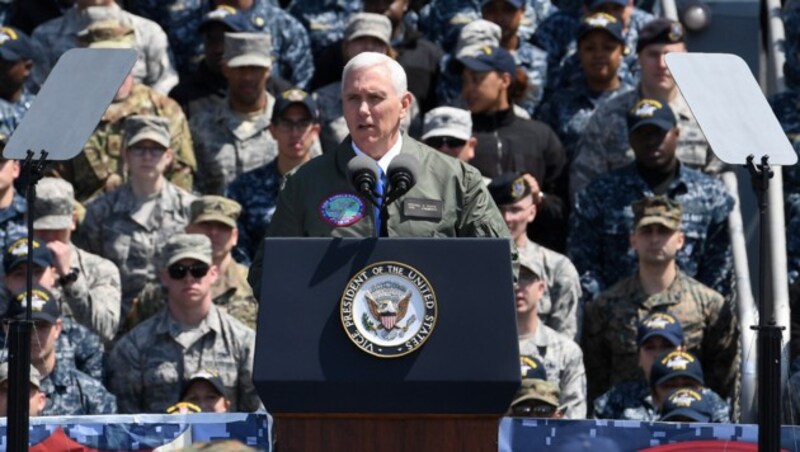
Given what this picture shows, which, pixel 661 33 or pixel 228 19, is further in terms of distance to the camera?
pixel 228 19

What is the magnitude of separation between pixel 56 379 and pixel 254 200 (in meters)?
1.88

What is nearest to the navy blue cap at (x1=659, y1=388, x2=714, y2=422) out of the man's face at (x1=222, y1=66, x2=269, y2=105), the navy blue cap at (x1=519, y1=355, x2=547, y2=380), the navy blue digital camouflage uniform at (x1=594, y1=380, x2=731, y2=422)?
the navy blue digital camouflage uniform at (x1=594, y1=380, x2=731, y2=422)

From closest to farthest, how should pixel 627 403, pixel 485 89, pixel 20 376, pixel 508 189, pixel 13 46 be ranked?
pixel 20 376
pixel 627 403
pixel 508 189
pixel 13 46
pixel 485 89

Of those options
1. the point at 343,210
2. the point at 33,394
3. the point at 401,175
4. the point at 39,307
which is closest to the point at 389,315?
the point at 401,175

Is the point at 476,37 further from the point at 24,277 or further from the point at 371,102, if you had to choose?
the point at 371,102

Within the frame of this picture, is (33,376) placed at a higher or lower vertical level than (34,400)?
higher

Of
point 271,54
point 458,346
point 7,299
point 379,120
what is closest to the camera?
point 458,346

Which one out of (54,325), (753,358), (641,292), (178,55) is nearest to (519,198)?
(641,292)

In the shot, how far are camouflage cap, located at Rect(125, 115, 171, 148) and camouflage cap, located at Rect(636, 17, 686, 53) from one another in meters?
2.62

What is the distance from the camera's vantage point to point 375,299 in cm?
557

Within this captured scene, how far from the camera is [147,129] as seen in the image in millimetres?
10516

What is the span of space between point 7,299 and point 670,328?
3066 mm

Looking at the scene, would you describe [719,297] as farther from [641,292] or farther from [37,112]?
[37,112]

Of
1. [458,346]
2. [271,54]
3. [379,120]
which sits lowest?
[458,346]
